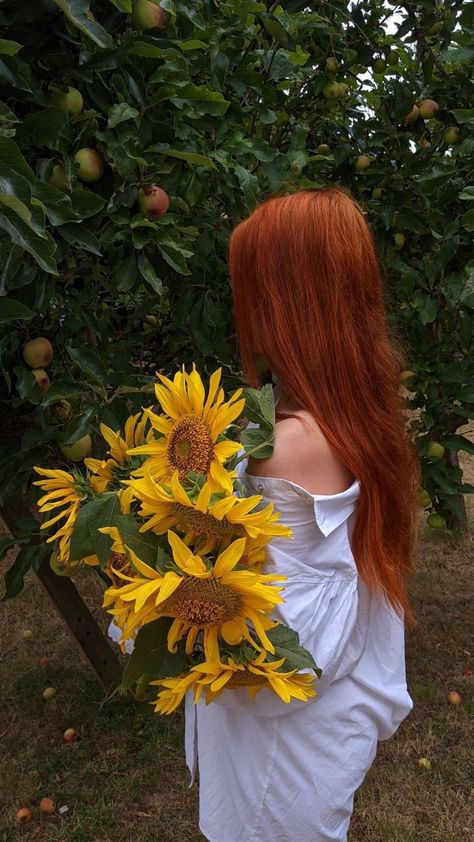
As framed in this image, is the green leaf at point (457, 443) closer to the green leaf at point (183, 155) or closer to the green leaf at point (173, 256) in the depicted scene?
the green leaf at point (173, 256)

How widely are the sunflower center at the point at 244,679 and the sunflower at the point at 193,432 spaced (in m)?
0.29

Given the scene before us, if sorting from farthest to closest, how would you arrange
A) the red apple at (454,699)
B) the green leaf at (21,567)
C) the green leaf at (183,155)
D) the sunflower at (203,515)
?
the red apple at (454,699) → the green leaf at (21,567) → the green leaf at (183,155) → the sunflower at (203,515)

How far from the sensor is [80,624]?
2.79 meters

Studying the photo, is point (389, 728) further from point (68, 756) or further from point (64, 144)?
point (68, 756)

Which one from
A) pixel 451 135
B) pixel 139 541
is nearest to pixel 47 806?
pixel 139 541

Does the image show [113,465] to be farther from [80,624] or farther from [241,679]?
[80,624]

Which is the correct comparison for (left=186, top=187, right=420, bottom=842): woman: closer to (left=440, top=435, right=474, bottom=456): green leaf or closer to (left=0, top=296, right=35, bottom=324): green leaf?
(left=0, top=296, right=35, bottom=324): green leaf

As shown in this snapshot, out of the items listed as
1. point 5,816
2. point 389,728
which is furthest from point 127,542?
point 5,816

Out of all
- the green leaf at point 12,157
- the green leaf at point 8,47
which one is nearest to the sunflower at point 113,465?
the green leaf at point 12,157

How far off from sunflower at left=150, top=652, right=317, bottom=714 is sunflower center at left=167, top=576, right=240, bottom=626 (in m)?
0.08

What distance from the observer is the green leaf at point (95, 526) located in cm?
110

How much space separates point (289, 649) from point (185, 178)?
1.02 m

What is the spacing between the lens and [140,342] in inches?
88.0

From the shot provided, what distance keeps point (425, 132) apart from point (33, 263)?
6.69 feet
